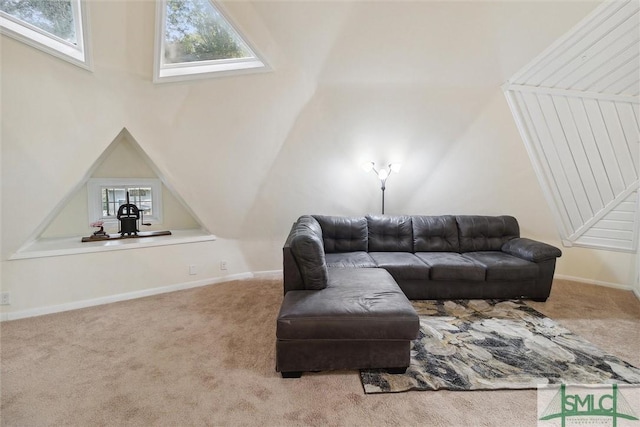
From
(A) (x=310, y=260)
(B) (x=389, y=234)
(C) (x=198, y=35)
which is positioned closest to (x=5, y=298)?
(A) (x=310, y=260)

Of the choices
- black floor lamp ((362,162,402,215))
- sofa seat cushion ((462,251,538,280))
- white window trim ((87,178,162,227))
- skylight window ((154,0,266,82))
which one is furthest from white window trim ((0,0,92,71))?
sofa seat cushion ((462,251,538,280))

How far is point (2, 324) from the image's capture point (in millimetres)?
2707

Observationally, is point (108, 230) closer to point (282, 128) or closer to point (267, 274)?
point (267, 274)

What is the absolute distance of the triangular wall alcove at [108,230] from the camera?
10.0ft

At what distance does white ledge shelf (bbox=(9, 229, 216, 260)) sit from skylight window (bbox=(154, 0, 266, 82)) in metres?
1.81

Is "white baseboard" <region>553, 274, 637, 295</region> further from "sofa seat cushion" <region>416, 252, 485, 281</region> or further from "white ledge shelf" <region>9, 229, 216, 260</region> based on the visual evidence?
"white ledge shelf" <region>9, 229, 216, 260</region>

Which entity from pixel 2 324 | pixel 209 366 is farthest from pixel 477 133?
pixel 2 324

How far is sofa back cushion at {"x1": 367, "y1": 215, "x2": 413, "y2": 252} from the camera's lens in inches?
149

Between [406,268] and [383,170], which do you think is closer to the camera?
[406,268]

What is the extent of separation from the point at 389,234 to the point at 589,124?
2.56 metres

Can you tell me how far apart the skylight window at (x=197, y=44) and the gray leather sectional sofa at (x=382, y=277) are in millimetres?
1776

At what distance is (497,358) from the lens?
2156 millimetres

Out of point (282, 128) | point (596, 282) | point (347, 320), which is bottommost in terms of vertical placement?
point (596, 282)

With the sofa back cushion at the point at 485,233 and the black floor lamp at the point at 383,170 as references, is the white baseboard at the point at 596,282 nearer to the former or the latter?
the sofa back cushion at the point at 485,233
